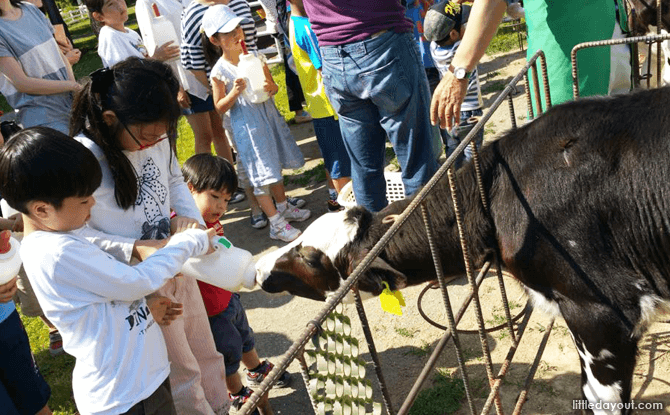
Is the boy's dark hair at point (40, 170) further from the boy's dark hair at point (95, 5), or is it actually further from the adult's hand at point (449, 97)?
the boy's dark hair at point (95, 5)

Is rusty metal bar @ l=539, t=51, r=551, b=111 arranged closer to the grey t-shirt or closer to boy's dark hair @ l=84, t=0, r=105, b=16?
the grey t-shirt

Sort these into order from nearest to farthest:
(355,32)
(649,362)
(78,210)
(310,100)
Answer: (78,210) → (649,362) → (355,32) → (310,100)

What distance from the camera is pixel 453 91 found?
3.23 metres

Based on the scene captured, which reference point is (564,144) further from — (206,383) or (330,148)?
(330,148)

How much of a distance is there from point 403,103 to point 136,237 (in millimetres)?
1864

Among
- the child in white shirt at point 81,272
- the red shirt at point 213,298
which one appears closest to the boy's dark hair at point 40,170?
the child in white shirt at point 81,272

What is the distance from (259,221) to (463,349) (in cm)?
264

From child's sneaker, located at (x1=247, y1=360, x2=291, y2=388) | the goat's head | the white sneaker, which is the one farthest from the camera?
the white sneaker

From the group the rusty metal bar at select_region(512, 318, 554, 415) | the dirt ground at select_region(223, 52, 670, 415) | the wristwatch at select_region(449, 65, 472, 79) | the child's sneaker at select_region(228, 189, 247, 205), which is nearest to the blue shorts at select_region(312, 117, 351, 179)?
the dirt ground at select_region(223, 52, 670, 415)

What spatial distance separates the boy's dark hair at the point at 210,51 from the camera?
545 centimetres

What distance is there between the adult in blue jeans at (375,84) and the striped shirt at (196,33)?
1.60 meters

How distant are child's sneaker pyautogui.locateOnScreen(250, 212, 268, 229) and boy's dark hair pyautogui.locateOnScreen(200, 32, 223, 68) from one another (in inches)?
53.6

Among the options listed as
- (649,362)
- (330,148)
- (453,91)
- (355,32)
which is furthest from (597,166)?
(330,148)

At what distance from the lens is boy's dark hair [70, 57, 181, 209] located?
248 cm
